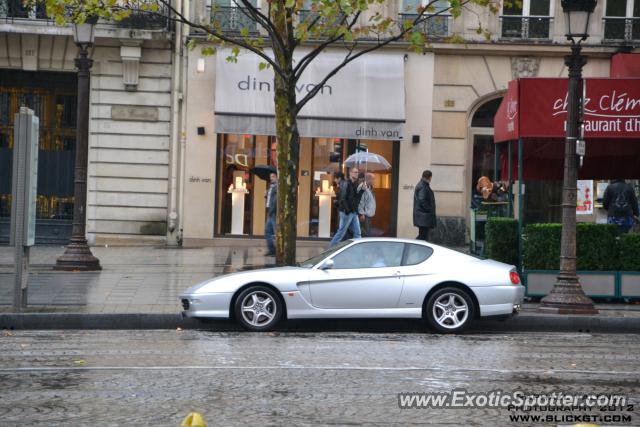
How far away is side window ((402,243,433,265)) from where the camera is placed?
44.9ft

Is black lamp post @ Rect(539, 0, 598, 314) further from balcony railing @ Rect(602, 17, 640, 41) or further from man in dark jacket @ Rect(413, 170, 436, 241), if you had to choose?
balcony railing @ Rect(602, 17, 640, 41)

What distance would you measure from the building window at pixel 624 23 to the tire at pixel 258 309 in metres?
16.5

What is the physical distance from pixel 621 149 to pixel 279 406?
516 inches

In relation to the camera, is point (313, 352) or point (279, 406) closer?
point (279, 406)

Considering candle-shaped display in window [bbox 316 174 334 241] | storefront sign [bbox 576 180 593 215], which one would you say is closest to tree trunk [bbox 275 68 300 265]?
candle-shaped display in window [bbox 316 174 334 241]

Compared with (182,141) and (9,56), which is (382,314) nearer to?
(182,141)

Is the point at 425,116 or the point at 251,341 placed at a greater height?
the point at 425,116

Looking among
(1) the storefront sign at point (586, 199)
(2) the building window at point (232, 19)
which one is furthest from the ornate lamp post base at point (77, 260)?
(1) the storefront sign at point (586, 199)

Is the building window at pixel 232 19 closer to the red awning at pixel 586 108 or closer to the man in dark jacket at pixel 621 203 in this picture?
the man in dark jacket at pixel 621 203

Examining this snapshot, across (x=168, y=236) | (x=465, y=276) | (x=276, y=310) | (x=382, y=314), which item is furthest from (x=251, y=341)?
(x=168, y=236)

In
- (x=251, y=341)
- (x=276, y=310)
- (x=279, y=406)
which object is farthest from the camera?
(x=276, y=310)

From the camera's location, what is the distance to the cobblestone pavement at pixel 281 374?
810cm

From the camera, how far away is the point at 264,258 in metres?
23.2

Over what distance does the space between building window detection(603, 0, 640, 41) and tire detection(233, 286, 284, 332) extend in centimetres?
1653
